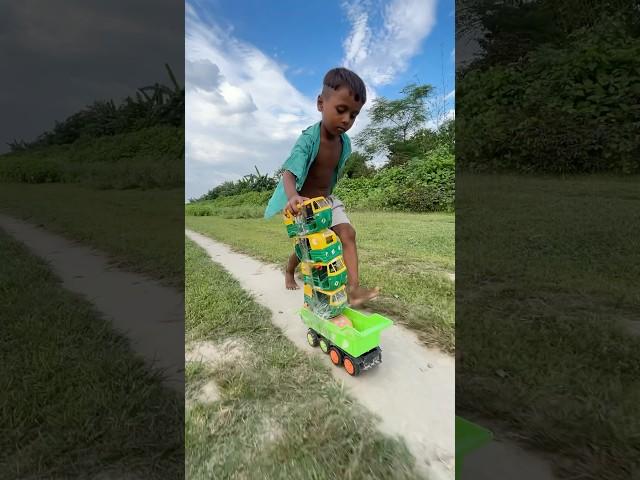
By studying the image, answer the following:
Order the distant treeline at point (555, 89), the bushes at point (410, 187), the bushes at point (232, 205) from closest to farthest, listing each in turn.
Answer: the bushes at point (232, 205)
the bushes at point (410, 187)
the distant treeline at point (555, 89)

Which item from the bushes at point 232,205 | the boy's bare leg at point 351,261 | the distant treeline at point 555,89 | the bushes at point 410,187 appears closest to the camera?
the boy's bare leg at point 351,261

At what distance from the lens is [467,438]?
552mm

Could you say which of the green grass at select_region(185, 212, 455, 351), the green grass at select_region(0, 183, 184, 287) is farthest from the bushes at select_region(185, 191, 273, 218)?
the green grass at select_region(0, 183, 184, 287)

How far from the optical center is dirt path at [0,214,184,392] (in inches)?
29.6

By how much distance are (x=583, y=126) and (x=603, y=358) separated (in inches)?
81.2

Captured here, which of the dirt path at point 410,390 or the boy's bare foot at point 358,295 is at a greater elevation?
the boy's bare foot at point 358,295

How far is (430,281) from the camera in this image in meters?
1.25

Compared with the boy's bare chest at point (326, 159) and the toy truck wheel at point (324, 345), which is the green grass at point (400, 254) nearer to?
the toy truck wheel at point (324, 345)

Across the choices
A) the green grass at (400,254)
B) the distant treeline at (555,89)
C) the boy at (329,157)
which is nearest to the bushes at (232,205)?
the green grass at (400,254)

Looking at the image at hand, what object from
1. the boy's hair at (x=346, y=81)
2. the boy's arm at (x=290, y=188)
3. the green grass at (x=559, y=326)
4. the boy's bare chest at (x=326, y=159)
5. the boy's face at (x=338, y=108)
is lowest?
the green grass at (x=559, y=326)

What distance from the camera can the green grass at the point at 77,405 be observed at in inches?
19.4

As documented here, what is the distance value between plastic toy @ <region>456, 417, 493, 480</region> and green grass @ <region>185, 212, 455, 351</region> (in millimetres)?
237

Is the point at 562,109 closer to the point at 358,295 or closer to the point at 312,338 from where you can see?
the point at 358,295

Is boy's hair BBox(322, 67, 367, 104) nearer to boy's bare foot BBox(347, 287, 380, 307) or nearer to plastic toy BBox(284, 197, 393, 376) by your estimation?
plastic toy BBox(284, 197, 393, 376)
